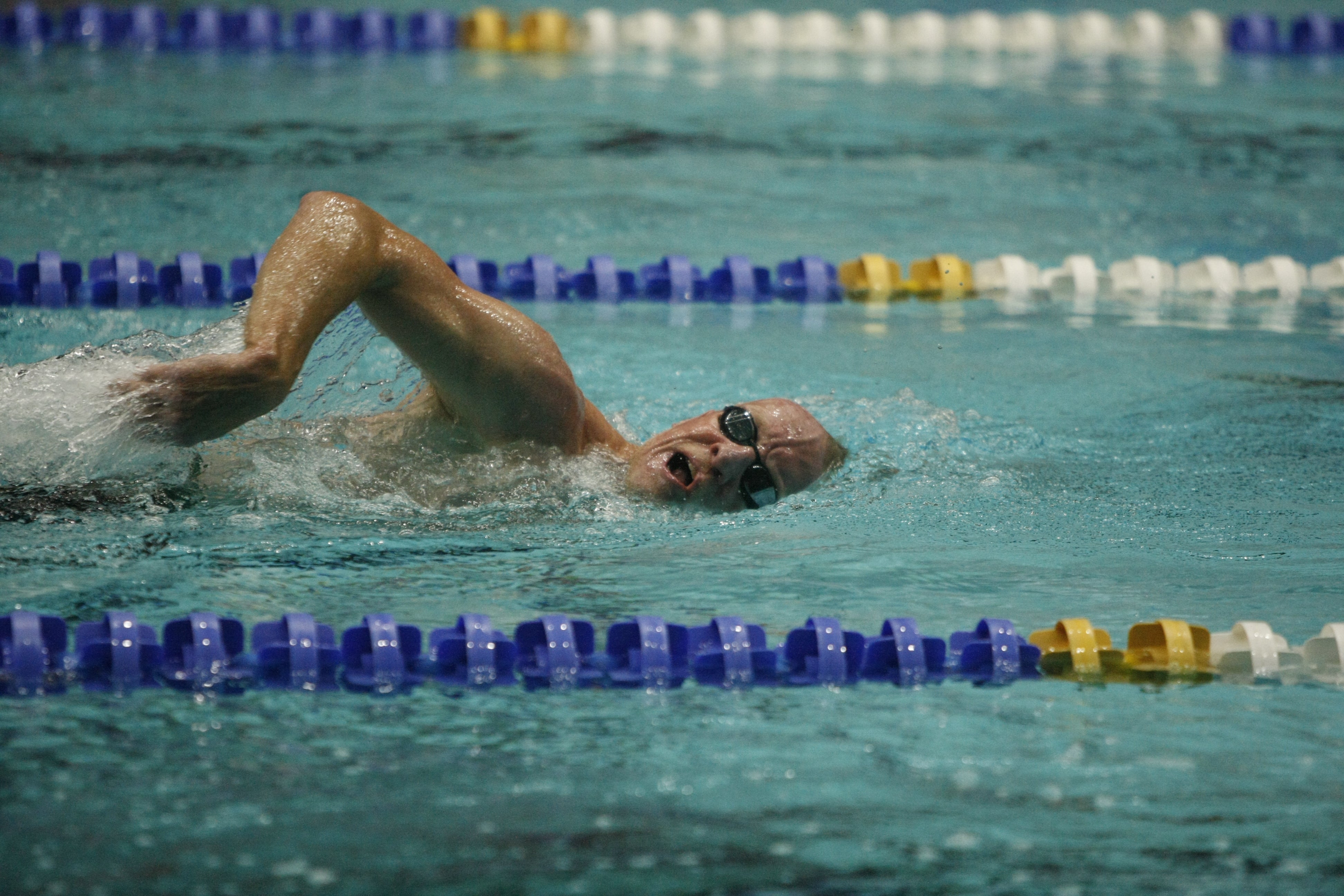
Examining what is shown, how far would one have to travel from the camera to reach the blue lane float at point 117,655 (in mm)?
2252

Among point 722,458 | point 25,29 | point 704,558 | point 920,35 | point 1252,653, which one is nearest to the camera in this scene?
point 1252,653

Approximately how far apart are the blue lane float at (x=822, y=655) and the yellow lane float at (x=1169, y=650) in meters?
0.49

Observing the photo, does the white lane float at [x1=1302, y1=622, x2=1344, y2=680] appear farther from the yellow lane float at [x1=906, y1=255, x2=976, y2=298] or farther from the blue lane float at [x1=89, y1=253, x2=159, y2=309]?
the blue lane float at [x1=89, y1=253, x2=159, y2=309]

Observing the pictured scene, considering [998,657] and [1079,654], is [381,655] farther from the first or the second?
[1079,654]

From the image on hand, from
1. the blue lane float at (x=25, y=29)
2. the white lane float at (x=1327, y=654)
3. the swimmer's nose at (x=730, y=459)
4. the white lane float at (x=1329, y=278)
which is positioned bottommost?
the white lane float at (x=1327, y=654)

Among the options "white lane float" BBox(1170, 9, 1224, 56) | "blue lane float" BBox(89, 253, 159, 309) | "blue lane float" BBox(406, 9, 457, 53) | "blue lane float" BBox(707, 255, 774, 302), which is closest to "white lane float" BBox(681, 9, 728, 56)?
"blue lane float" BBox(406, 9, 457, 53)

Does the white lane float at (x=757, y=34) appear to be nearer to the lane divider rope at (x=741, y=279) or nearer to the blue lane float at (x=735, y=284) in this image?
the lane divider rope at (x=741, y=279)

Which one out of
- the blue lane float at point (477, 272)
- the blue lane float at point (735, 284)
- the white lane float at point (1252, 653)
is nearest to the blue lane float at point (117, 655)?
the white lane float at point (1252, 653)

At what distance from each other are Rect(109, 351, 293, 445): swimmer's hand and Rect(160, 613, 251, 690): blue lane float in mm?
299

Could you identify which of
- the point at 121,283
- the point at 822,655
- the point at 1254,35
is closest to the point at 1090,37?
the point at 1254,35

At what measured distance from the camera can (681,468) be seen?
10.3 feet

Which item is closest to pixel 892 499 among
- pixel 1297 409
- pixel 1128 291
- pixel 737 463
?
pixel 737 463

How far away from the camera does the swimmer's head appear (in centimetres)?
311

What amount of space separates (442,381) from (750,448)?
69cm
